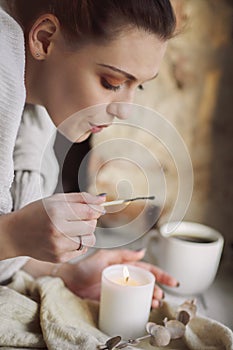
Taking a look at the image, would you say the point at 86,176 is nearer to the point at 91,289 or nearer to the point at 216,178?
the point at 91,289

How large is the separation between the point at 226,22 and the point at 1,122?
13.9 inches

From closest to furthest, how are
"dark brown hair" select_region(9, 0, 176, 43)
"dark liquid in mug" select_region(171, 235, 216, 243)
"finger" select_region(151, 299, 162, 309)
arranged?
"dark brown hair" select_region(9, 0, 176, 43) → "finger" select_region(151, 299, 162, 309) → "dark liquid in mug" select_region(171, 235, 216, 243)

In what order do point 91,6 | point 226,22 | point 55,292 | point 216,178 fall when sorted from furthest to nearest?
point 216,178
point 226,22
point 55,292
point 91,6

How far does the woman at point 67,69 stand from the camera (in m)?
0.42

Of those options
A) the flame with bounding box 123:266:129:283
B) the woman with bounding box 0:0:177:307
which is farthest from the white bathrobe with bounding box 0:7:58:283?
the flame with bounding box 123:266:129:283

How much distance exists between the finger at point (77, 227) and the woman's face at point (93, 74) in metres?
0.10

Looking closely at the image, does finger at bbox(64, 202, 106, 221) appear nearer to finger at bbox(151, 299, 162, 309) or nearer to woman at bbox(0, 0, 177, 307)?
woman at bbox(0, 0, 177, 307)

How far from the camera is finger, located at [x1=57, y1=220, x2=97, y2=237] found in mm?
425

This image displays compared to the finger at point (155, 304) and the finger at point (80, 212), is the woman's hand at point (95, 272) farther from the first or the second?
the finger at point (80, 212)

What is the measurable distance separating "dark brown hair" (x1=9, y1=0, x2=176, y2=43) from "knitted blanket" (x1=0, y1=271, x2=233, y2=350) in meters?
0.26

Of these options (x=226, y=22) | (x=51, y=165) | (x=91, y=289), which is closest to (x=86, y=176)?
(x=51, y=165)

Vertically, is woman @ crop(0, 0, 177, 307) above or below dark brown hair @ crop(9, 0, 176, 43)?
below

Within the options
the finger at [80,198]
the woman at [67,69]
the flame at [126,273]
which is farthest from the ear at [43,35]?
the flame at [126,273]

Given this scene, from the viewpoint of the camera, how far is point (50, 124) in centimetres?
50
